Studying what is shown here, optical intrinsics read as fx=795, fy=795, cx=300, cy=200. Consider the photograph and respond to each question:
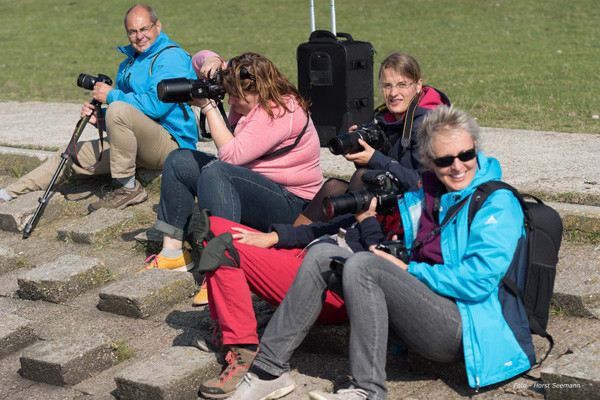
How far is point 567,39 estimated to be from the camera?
1434cm

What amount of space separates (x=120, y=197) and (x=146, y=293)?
5.97 ft

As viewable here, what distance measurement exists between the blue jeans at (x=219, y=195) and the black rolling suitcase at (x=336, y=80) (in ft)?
7.98

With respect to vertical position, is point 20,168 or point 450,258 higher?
point 450,258

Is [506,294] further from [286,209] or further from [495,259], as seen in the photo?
[286,209]

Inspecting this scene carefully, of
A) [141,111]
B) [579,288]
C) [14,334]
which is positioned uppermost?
[141,111]

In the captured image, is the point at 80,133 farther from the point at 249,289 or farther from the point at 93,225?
the point at 249,289

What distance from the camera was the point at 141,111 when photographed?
5.58 meters

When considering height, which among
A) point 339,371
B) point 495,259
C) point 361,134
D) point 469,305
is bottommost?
point 339,371

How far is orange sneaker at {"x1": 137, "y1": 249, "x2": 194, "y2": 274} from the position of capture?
468 centimetres

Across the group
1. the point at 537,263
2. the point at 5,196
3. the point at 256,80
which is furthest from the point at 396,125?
the point at 5,196

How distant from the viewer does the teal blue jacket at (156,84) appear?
5535 millimetres

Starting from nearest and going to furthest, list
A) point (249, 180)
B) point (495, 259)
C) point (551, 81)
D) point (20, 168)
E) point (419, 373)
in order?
point (495, 259), point (419, 373), point (249, 180), point (20, 168), point (551, 81)

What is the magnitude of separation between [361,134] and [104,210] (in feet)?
8.33

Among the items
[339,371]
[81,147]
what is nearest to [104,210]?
[81,147]
